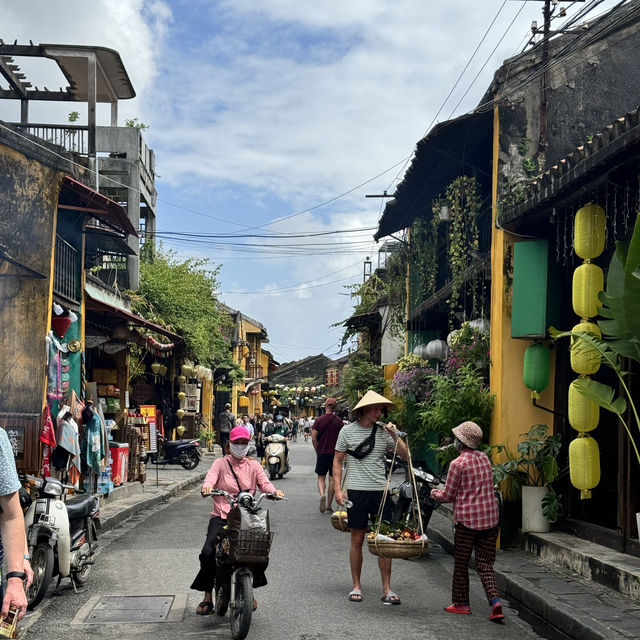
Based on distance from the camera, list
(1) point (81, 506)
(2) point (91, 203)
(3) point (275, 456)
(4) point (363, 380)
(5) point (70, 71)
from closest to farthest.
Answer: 1. (1) point (81, 506)
2. (2) point (91, 203)
3. (5) point (70, 71)
4. (3) point (275, 456)
5. (4) point (363, 380)

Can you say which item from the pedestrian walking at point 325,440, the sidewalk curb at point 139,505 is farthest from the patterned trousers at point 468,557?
the pedestrian walking at point 325,440

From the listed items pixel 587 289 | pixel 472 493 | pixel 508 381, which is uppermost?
pixel 587 289

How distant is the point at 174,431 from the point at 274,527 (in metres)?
17.7

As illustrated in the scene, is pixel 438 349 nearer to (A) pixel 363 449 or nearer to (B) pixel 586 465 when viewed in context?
(B) pixel 586 465

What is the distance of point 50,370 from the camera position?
12.0 m

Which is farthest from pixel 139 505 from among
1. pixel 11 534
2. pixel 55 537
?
pixel 11 534

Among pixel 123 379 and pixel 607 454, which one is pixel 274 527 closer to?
pixel 607 454

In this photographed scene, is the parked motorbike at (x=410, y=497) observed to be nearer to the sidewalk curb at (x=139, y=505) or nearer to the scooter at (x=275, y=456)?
the sidewalk curb at (x=139, y=505)

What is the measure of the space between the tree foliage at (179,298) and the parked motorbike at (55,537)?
1592cm

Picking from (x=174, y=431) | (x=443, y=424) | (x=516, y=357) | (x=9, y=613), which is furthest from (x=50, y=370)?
(x=174, y=431)

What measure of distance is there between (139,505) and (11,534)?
12.0 meters

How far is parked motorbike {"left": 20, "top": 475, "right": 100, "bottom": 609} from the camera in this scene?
7.78m

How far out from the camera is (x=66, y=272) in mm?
13727

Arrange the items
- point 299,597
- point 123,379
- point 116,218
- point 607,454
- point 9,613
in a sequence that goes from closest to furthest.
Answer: point 9,613 < point 299,597 < point 607,454 < point 116,218 < point 123,379
